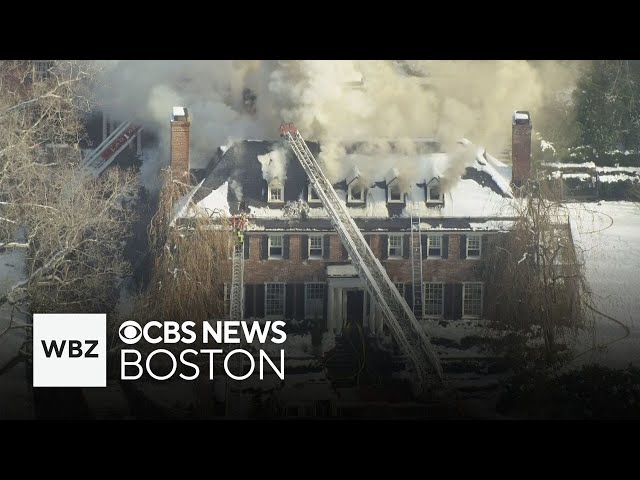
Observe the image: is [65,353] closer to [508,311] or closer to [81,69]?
[81,69]

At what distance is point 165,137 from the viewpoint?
8.94 metres

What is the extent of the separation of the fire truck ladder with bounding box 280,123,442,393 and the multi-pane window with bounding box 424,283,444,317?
0.15 meters

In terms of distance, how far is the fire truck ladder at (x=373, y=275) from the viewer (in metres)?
8.94

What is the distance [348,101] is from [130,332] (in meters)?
2.56

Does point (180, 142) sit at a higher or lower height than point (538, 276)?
higher

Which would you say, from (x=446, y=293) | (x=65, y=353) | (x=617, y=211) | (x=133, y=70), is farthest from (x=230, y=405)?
(x=617, y=211)

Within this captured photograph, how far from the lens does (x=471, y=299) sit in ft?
29.6

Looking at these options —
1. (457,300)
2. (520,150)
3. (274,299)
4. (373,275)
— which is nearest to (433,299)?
(457,300)

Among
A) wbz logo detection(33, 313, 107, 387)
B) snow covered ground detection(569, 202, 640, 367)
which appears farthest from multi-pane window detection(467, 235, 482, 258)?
wbz logo detection(33, 313, 107, 387)

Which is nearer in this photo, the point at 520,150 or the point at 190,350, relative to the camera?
the point at 190,350

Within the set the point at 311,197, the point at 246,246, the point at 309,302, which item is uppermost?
the point at 311,197

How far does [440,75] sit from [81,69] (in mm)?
2909

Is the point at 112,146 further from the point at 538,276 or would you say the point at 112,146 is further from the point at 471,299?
the point at 538,276

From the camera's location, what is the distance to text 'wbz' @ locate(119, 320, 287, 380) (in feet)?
29.0
